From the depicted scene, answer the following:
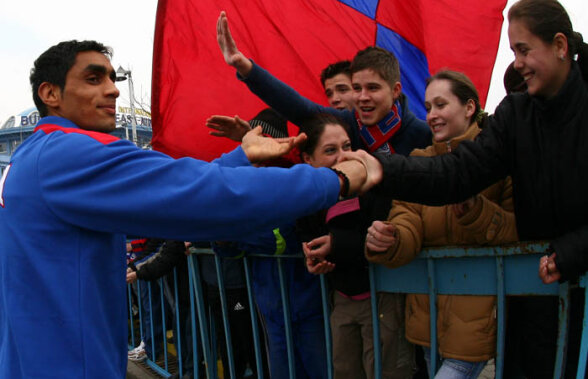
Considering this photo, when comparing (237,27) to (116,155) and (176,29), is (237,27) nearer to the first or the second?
(176,29)

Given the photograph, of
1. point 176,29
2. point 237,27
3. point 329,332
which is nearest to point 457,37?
point 237,27

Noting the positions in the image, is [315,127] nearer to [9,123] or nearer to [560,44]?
[560,44]

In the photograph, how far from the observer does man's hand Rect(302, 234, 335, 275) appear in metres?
2.30

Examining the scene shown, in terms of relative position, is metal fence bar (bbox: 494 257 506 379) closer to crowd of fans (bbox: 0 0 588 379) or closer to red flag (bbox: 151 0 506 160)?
crowd of fans (bbox: 0 0 588 379)

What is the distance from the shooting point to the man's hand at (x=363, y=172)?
1.83 meters

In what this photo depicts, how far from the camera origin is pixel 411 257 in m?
Answer: 2.01

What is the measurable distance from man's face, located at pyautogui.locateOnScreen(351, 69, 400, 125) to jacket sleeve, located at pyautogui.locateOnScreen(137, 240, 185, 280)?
2.25 m

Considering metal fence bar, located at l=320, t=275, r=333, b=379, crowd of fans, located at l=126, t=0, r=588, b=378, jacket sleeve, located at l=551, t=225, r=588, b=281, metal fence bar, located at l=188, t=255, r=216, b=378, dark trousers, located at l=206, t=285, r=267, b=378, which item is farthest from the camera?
dark trousers, located at l=206, t=285, r=267, b=378

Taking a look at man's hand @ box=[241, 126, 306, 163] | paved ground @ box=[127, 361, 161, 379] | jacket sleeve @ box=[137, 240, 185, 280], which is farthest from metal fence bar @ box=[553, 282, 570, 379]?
paved ground @ box=[127, 361, 161, 379]

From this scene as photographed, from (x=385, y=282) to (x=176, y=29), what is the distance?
2983 millimetres

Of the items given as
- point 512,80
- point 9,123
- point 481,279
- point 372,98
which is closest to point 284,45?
point 372,98

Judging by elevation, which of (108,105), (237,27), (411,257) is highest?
(237,27)

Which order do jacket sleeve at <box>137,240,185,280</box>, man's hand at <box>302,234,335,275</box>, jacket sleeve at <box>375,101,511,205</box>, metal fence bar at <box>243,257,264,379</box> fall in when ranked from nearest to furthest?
jacket sleeve at <box>375,101,511,205</box> < man's hand at <box>302,234,335,275</box> < metal fence bar at <box>243,257,264,379</box> < jacket sleeve at <box>137,240,185,280</box>

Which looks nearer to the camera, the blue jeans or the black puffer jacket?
the black puffer jacket
